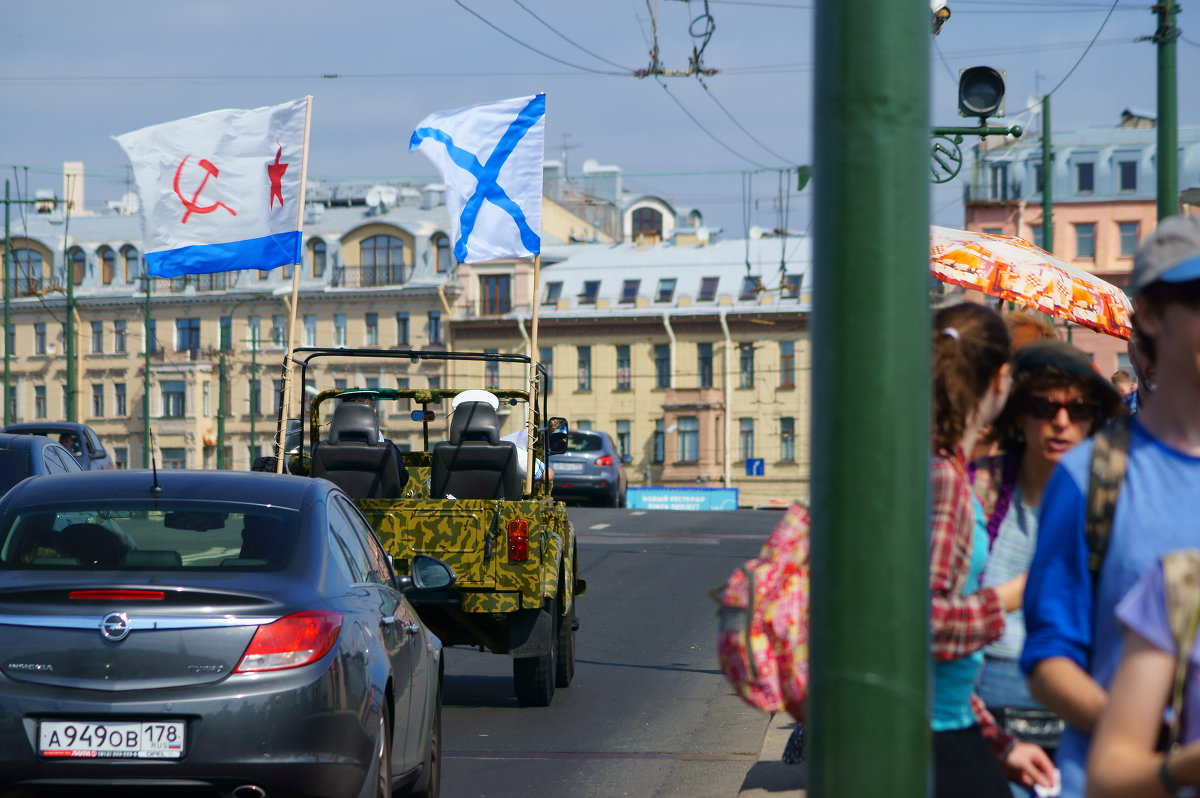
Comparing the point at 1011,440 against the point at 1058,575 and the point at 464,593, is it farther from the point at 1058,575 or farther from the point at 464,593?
the point at 464,593

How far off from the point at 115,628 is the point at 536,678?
5735 mm

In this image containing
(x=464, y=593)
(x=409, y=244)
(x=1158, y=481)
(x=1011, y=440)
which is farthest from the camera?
(x=409, y=244)

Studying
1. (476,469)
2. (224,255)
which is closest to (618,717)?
(476,469)

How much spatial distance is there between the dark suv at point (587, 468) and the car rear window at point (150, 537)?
32726mm

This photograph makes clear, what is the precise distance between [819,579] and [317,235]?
88.1 m

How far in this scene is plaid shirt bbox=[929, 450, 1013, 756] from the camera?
338 cm

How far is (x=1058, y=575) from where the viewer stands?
2807mm

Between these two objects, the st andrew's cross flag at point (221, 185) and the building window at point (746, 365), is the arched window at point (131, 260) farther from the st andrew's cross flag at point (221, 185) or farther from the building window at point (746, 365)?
the st andrew's cross flag at point (221, 185)

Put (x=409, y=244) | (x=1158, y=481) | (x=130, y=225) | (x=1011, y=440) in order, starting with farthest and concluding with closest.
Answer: (x=130, y=225), (x=409, y=244), (x=1011, y=440), (x=1158, y=481)

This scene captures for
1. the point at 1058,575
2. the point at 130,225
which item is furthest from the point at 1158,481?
the point at 130,225

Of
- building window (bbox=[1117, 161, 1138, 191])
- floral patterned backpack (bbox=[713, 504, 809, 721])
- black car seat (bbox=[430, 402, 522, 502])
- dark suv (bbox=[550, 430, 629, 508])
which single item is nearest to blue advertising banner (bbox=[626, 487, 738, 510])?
dark suv (bbox=[550, 430, 629, 508])

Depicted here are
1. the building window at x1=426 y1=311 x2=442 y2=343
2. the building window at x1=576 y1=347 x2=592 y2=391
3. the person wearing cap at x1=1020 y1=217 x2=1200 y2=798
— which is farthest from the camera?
the building window at x1=426 y1=311 x2=442 y2=343

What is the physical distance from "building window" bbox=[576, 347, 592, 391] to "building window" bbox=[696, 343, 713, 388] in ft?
17.7

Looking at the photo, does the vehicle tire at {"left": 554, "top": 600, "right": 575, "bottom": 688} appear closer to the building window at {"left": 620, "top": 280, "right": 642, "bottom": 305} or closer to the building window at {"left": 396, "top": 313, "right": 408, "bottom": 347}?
the building window at {"left": 620, "top": 280, "right": 642, "bottom": 305}
